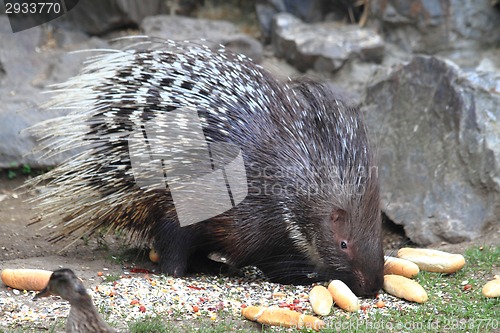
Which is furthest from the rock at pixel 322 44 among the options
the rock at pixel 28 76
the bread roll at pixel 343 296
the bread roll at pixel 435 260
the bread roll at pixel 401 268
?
the bread roll at pixel 343 296

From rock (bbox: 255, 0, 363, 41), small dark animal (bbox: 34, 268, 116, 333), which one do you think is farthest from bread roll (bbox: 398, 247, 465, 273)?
rock (bbox: 255, 0, 363, 41)

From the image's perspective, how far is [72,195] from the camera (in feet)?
16.3

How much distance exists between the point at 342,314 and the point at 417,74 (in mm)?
3230

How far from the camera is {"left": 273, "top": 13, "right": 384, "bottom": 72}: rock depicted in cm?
857

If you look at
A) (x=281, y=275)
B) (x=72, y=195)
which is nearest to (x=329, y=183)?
(x=281, y=275)

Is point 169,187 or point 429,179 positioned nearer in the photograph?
point 169,187

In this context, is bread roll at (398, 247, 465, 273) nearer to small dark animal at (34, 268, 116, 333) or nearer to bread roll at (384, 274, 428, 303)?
bread roll at (384, 274, 428, 303)

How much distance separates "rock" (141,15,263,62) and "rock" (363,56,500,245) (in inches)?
78.1

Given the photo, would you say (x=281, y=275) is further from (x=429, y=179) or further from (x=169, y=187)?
(x=429, y=179)

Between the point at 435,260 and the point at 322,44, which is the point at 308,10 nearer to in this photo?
the point at 322,44

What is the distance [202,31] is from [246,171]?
429cm

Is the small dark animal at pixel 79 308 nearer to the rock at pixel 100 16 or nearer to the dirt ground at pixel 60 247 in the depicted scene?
the dirt ground at pixel 60 247

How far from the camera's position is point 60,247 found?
5.75 m

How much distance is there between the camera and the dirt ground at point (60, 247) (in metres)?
5.06
